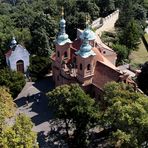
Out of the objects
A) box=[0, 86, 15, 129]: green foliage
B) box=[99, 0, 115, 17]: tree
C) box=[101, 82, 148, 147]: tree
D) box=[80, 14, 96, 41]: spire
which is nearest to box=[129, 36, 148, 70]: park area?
box=[80, 14, 96, 41]: spire

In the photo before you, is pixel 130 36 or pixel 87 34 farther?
pixel 130 36

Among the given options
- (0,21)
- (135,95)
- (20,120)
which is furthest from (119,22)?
(20,120)

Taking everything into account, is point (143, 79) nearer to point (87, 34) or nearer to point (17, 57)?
point (87, 34)

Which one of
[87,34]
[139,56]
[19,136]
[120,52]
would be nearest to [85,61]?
[87,34]

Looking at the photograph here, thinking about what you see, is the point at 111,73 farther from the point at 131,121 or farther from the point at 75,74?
the point at 131,121

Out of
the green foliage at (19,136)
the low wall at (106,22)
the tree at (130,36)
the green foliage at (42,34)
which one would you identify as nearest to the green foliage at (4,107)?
the green foliage at (19,136)

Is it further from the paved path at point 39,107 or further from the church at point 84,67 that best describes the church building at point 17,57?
the church at point 84,67
